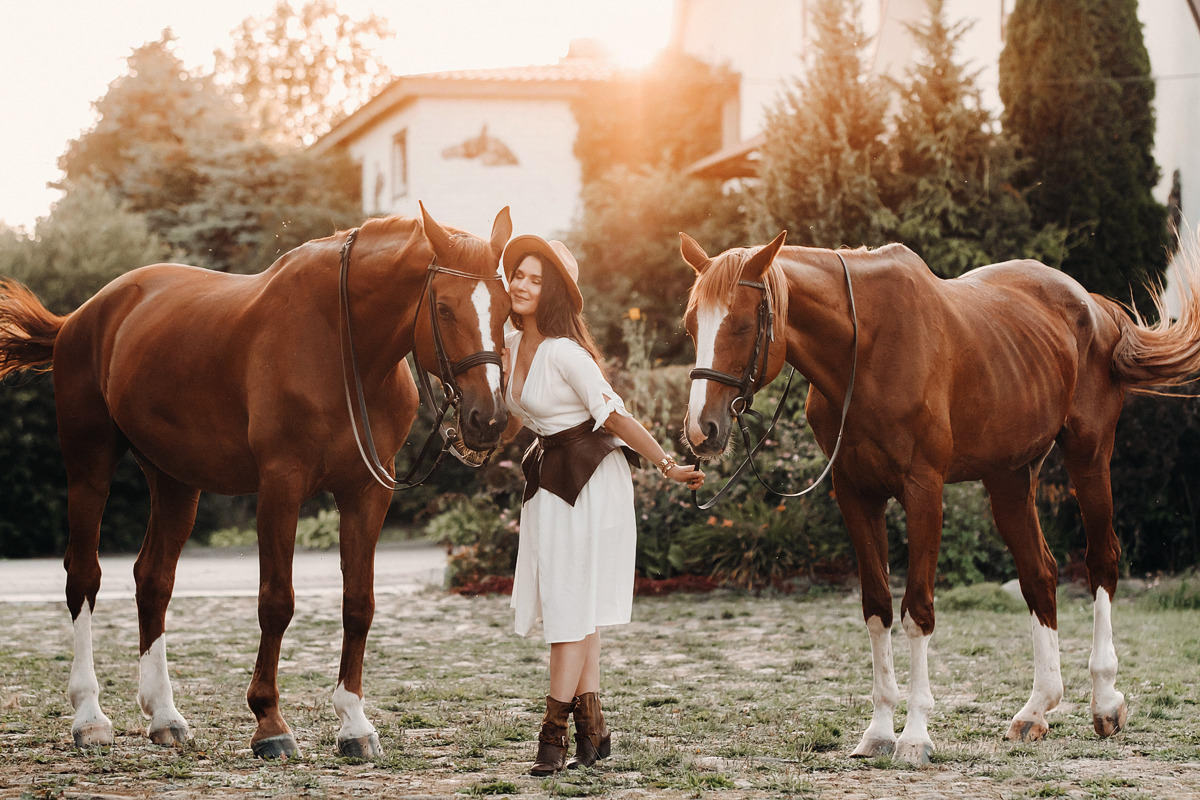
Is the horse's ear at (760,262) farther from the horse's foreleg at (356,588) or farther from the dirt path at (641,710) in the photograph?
the dirt path at (641,710)

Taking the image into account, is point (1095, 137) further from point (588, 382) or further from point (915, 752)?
point (588, 382)

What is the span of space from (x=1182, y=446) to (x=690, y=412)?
731cm

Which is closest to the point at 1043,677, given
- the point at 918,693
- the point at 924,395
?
the point at 918,693

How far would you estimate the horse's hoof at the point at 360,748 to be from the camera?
4528 millimetres

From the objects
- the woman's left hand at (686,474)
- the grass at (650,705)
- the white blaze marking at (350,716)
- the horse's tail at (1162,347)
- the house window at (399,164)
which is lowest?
the grass at (650,705)

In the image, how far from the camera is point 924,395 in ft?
15.2

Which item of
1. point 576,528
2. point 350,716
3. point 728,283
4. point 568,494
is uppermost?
point 728,283

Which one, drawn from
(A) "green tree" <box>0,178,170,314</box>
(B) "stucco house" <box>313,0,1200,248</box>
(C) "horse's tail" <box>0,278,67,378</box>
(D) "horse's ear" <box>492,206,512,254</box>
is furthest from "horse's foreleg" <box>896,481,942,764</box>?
(B) "stucco house" <box>313,0,1200,248</box>

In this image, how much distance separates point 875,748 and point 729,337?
1.73 meters

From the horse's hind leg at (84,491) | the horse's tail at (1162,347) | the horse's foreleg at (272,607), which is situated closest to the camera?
the horse's foreleg at (272,607)

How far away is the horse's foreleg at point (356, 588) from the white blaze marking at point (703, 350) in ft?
4.30

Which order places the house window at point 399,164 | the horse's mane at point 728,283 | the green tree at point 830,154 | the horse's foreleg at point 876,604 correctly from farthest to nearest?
the house window at point 399,164
the green tree at point 830,154
the horse's foreleg at point 876,604
the horse's mane at point 728,283

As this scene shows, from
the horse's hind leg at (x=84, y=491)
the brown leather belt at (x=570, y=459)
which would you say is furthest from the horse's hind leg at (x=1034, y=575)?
the horse's hind leg at (x=84, y=491)

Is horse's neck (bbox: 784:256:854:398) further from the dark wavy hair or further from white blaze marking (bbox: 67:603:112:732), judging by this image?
white blaze marking (bbox: 67:603:112:732)
